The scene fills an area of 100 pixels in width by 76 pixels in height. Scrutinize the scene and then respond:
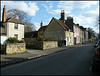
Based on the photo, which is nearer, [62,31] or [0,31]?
[0,31]

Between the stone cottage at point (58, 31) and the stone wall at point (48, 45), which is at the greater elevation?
the stone cottage at point (58, 31)

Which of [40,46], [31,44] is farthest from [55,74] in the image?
[31,44]

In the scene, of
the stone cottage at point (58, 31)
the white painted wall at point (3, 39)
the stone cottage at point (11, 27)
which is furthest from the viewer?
the stone cottage at point (58, 31)

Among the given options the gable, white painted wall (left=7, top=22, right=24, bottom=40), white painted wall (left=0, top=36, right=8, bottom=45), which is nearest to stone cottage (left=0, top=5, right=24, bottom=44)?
white painted wall (left=7, top=22, right=24, bottom=40)

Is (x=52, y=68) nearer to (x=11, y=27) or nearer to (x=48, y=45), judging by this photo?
(x=48, y=45)

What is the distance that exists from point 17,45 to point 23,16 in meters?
34.5

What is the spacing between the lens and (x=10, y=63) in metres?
8.20

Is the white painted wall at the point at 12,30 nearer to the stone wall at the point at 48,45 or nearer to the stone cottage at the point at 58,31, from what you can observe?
the stone cottage at the point at 58,31

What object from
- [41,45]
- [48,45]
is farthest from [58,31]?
[41,45]

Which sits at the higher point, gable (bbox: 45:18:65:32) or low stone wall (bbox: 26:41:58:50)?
gable (bbox: 45:18:65:32)

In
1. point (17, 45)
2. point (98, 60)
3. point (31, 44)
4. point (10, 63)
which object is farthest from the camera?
point (31, 44)

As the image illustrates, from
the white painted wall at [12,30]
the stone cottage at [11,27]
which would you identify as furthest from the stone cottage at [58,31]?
the stone cottage at [11,27]

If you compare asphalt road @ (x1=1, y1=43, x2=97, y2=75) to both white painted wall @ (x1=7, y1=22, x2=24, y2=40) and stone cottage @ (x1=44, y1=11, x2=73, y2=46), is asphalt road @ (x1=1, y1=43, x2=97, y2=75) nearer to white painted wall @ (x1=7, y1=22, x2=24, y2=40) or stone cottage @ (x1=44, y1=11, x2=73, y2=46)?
white painted wall @ (x1=7, y1=22, x2=24, y2=40)

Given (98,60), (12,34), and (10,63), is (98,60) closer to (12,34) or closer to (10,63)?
(10,63)
